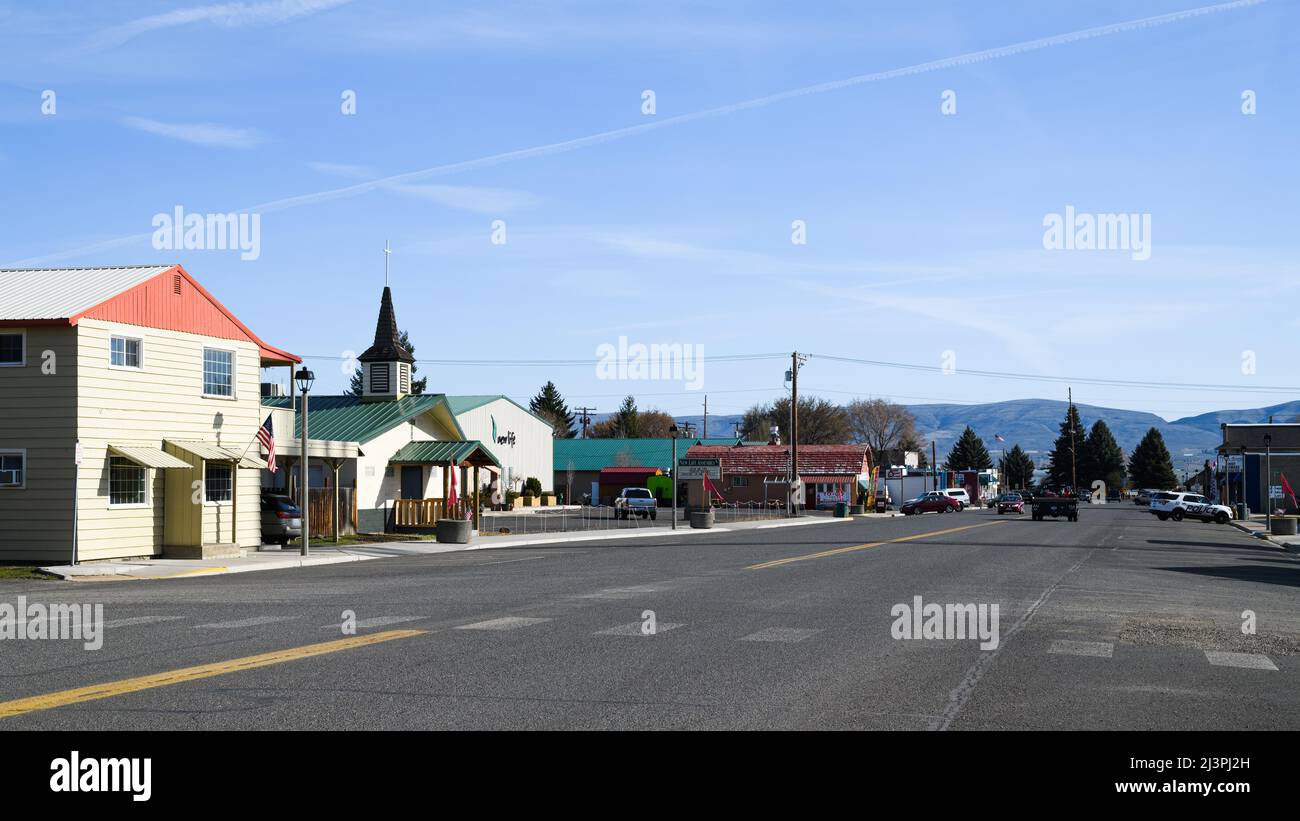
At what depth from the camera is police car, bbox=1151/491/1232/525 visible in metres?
70.4

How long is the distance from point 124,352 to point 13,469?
374cm

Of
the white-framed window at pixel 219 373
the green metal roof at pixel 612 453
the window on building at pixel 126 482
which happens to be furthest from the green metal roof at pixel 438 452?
the green metal roof at pixel 612 453

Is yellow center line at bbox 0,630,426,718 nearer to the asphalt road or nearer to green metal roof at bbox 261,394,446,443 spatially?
the asphalt road

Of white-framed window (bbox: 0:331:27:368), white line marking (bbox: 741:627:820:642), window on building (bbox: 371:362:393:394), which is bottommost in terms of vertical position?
white line marking (bbox: 741:627:820:642)

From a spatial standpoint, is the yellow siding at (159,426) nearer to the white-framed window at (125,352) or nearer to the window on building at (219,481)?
the white-framed window at (125,352)

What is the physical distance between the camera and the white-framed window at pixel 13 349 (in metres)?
28.1

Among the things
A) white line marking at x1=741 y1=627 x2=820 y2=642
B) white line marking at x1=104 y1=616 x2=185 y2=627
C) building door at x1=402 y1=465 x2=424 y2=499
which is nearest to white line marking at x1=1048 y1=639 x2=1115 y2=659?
white line marking at x1=741 y1=627 x2=820 y2=642

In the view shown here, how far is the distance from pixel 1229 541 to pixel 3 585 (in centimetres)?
4141

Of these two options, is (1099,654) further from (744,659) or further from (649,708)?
(649,708)

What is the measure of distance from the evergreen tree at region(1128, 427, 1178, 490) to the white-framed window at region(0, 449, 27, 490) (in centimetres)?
15372

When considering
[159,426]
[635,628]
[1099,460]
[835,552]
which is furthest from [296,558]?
[1099,460]

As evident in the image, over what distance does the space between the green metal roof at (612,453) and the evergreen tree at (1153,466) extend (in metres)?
80.5
